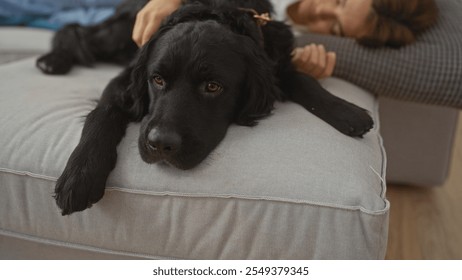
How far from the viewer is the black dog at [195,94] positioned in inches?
42.6

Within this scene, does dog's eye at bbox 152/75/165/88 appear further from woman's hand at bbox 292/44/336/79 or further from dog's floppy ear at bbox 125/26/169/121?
woman's hand at bbox 292/44/336/79

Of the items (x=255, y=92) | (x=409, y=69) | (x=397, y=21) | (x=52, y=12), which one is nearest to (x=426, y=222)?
(x=409, y=69)

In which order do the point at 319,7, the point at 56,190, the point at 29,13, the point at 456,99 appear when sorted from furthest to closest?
1. the point at 29,13
2. the point at 319,7
3. the point at 456,99
4. the point at 56,190

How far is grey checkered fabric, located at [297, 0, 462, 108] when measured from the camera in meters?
1.64

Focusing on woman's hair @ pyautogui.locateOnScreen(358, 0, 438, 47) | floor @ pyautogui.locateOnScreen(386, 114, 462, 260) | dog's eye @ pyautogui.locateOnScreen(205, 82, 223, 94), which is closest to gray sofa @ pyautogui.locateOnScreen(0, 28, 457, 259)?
dog's eye @ pyautogui.locateOnScreen(205, 82, 223, 94)

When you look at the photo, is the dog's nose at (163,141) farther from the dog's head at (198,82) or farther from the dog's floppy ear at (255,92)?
the dog's floppy ear at (255,92)

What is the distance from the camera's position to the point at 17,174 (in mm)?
1193

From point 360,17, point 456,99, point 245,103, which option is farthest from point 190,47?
point 456,99

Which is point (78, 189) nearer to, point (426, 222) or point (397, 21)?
point (397, 21)

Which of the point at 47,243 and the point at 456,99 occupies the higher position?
the point at 456,99

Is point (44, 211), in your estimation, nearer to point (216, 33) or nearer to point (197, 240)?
point (197, 240)

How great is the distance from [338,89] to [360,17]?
40 cm

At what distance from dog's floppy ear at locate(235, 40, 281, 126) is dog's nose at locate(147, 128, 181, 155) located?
0.88 feet

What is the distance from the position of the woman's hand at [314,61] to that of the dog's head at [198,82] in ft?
0.87
